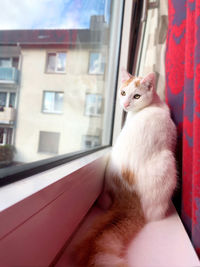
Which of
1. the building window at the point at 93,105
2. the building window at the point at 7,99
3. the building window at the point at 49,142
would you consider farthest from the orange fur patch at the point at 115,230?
the building window at the point at 93,105

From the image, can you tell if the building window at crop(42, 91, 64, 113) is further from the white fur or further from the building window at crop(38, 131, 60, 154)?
the white fur

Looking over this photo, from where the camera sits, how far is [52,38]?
1.99 feet

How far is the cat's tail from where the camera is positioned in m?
0.39

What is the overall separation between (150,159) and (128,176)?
94mm

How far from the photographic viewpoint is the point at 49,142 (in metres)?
0.70

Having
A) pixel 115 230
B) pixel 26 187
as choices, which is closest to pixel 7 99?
pixel 26 187

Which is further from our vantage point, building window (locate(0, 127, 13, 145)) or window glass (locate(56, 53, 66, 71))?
window glass (locate(56, 53, 66, 71))

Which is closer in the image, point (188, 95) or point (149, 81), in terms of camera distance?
point (188, 95)

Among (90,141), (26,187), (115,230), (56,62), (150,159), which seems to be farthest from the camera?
(90,141)

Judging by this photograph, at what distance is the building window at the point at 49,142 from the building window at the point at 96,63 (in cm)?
56

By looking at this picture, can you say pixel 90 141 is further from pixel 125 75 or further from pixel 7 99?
pixel 7 99

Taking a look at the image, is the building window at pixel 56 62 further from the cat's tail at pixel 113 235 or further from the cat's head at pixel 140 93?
the cat's tail at pixel 113 235

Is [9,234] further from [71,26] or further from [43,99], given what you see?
[71,26]

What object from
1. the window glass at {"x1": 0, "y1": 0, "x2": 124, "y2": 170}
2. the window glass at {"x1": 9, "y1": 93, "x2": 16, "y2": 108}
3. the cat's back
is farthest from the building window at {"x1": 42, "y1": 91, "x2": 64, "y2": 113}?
the cat's back
